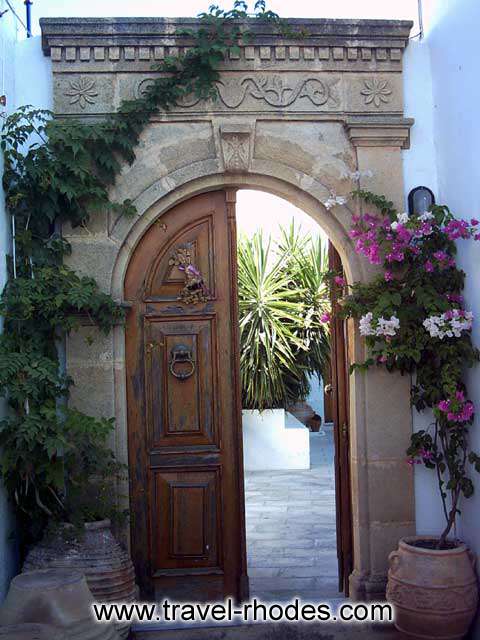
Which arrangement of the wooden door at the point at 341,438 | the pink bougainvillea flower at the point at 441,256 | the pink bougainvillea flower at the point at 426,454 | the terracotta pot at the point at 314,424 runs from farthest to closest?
1. the terracotta pot at the point at 314,424
2. the wooden door at the point at 341,438
3. the pink bougainvillea flower at the point at 426,454
4. the pink bougainvillea flower at the point at 441,256

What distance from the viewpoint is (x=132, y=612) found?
4414 mm

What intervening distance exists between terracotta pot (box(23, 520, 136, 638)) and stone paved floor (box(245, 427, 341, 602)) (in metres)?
1.20

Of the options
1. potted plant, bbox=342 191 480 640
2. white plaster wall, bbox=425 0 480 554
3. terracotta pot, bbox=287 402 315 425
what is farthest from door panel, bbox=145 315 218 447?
terracotta pot, bbox=287 402 315 425

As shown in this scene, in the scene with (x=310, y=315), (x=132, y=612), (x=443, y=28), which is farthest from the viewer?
(x=310, y=315)

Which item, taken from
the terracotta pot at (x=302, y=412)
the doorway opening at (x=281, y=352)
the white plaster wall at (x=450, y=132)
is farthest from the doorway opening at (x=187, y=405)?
the terracotta pot at (x=302, y=412)

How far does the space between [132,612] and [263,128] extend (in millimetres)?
2700

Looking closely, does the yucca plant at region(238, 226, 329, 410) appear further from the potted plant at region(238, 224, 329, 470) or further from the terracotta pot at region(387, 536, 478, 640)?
the terracotta pot at region(387, 536, 478, 640)

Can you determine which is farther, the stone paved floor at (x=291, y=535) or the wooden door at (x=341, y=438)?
the stone paved floor at (x=291, y=535)

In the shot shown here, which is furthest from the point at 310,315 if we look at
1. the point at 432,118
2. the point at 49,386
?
the point at 49,386

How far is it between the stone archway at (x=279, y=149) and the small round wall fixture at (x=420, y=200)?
0.07m

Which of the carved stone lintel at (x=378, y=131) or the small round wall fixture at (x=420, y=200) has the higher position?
the carved stone lintel at (x=378, y=131)

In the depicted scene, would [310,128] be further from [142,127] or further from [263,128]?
[142,127]

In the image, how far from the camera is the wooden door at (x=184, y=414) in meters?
4.93

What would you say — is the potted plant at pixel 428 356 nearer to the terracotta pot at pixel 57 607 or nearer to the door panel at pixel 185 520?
the door panel at pixel 185 520
